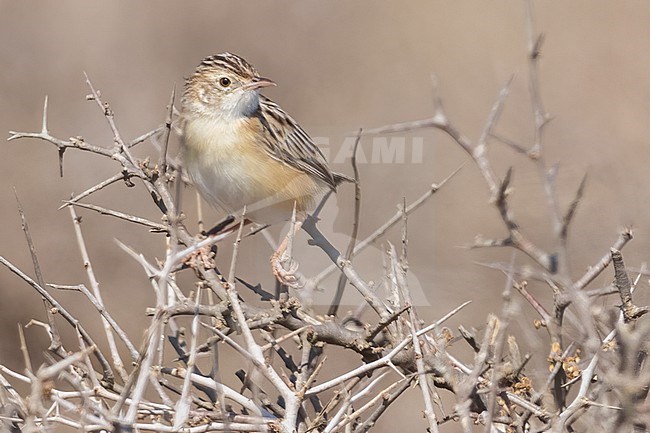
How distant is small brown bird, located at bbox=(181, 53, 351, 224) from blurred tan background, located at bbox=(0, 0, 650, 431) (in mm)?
1544

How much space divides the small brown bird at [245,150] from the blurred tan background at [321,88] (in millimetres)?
1544

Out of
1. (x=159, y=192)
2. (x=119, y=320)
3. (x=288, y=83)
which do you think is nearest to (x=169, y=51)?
(x=288, y=83)

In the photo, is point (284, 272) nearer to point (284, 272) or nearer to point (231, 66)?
point (284, 272)

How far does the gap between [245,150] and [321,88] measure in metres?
5.63

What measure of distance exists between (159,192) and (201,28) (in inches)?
326

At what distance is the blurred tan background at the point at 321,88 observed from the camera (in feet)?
28.2

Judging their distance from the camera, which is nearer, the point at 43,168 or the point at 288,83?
the point at 43,168

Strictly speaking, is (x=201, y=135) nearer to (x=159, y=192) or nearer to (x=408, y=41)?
(x=159, y=192)

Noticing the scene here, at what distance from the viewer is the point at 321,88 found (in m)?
10.7

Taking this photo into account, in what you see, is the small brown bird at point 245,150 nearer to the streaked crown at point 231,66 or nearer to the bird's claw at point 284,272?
the streaked crown at point 231,66

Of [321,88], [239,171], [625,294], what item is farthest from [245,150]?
[321,88]

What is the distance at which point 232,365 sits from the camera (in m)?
8.15

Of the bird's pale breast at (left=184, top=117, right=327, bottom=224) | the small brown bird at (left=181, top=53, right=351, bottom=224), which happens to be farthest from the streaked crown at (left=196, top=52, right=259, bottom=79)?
the bird's pale breast at (left=184, top=117, right=327, bottom=224)

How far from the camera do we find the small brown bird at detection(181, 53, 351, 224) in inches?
200
